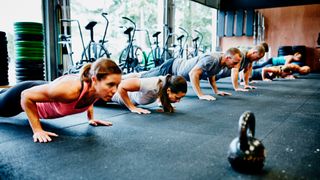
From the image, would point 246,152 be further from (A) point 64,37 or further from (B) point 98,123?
(A) point 64,37

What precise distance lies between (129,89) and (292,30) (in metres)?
7.34

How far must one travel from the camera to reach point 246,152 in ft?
3.71

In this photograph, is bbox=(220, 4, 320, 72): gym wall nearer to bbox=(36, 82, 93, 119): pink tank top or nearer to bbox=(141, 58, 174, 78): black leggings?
bbox=(141, 58, 174, 78): black leggings

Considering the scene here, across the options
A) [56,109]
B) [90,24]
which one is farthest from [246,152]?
[90,24]

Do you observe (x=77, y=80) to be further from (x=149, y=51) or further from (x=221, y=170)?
(x=149, y=51)

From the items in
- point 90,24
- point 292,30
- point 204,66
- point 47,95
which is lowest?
point 47,95

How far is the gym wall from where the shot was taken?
813cm

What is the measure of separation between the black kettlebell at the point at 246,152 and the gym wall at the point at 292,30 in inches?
298

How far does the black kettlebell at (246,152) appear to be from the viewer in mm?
1117

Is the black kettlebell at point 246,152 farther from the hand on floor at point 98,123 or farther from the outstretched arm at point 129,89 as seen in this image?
the outstretched arm at point 129,89

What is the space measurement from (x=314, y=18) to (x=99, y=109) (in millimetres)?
7461

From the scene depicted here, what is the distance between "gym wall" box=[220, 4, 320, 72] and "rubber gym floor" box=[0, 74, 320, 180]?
21.5 feet

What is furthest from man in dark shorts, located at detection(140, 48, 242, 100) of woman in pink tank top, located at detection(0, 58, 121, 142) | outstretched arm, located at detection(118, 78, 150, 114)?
woman in pink tank top, located at detection(0, 58, 121, 142)

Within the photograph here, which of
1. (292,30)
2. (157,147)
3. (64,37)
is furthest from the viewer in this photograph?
(292,30)
